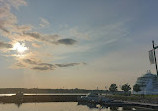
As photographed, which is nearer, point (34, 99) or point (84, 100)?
point (84, 100)

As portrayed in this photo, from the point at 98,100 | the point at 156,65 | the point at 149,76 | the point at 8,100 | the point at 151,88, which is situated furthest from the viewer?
the point at 149,76

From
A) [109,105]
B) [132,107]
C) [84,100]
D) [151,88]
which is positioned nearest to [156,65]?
[132,107]

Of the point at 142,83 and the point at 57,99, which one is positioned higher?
the point at 142,83

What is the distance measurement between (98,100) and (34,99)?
2685 inches

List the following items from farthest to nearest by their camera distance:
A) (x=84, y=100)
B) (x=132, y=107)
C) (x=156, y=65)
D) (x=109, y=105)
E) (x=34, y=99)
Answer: (x=34, y=99) < (x=84, y=100) < (x=109, y=105) < (x=132, y=107) < (x=156, y=65)

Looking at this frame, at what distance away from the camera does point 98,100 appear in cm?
10788

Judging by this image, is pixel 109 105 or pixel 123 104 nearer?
pixel 123 104

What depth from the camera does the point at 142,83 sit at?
182000 millimetres

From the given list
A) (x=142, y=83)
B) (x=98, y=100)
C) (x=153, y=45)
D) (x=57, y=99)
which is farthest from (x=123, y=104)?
(x=142, y=83)

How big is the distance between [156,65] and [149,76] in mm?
146138

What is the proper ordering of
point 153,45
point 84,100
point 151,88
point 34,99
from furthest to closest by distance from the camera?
1. point 151,88
2. point 34,99
3. point 84,100
4. point 153,45

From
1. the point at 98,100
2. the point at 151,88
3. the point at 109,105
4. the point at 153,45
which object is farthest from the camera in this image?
the point at 151,88

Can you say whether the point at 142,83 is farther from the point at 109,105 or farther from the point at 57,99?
the point at 109,105

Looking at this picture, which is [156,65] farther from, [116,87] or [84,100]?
[116,87]
